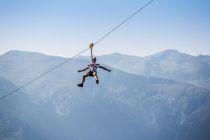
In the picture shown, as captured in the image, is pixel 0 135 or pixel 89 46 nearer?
pixel 89 46

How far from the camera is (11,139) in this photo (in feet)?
655

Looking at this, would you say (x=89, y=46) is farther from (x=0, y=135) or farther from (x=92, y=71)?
(x=0, y=135)

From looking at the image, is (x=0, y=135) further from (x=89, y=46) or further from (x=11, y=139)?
(x=89, y=46)

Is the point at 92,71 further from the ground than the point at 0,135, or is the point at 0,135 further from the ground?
the point at 92,71

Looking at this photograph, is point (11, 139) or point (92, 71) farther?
point (11, 139)

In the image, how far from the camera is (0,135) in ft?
654

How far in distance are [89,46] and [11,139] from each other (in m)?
205

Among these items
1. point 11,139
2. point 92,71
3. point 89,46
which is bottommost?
point 11,139

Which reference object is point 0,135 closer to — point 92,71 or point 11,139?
point 11,139

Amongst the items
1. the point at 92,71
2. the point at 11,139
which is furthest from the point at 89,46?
the point at 11,139

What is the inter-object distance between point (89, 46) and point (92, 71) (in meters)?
1.76

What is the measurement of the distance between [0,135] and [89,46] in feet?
679

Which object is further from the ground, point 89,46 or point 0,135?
point 89,46

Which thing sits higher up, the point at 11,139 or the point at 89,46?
the point at 89,46
